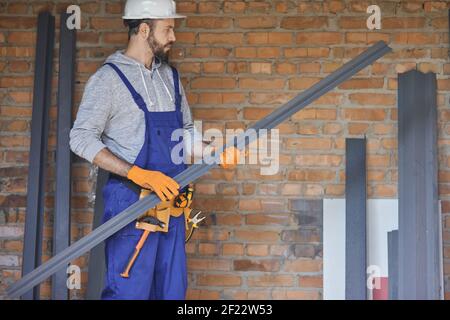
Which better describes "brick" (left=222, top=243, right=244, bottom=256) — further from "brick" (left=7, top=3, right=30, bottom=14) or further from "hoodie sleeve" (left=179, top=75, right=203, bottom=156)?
"brick" (left=7, top=3, right=30, bottom=14)

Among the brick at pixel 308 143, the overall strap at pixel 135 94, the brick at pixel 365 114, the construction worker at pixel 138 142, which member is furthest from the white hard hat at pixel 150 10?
the brick at pixel 365 114

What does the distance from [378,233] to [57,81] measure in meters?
1.78

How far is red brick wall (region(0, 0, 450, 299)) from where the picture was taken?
14.9ft

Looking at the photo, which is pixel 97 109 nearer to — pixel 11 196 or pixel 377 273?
pixel 11 196

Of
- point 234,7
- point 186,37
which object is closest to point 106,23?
point 186,37

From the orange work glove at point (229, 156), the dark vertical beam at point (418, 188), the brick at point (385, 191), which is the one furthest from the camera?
the brick at point (385, 191)

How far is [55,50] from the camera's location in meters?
4.60

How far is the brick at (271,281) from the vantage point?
455 cm

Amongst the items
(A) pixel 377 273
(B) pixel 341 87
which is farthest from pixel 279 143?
(A) pixel 377 273

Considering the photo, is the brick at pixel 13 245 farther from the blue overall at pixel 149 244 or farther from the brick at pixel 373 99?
the brick at pixel 373 99

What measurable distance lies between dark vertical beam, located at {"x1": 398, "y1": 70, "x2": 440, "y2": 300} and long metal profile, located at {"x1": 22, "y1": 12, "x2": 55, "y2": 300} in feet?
5.68

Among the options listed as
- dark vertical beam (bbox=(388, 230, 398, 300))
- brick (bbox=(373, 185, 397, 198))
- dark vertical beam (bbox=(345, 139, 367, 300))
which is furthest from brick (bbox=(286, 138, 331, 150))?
dark vertical beam (bbox=(388, 230, 398, 300))

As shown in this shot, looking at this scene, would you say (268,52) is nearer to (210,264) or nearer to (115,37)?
(115,37)

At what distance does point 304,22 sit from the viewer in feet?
15.0
